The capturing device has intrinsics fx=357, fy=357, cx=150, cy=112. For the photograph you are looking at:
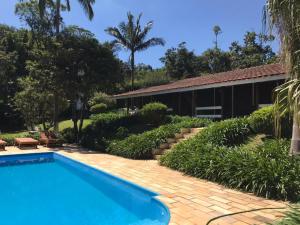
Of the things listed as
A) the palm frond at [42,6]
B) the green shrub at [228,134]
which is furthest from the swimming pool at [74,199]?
the palm frond at [42,6]

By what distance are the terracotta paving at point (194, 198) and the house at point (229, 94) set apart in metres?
6.32

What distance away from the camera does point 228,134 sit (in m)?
12.3

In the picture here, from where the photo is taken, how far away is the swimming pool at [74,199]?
742 centimetres

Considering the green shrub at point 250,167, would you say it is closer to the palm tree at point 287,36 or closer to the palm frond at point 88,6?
the palm tree at point 287,36

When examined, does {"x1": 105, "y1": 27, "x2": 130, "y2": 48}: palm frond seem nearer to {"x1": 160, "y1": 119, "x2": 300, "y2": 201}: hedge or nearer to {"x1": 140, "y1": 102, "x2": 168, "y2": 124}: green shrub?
{"x1": 140, "y1": 102, "x2": 168, "y2": 124}: green shrub

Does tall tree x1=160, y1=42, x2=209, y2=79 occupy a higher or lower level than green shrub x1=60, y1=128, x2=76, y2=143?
higher

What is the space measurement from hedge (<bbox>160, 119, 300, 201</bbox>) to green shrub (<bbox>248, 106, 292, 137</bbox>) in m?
0.69

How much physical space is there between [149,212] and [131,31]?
26223 mm

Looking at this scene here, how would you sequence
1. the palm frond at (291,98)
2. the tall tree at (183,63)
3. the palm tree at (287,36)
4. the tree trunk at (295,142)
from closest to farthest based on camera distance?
the palm frond at (291,98)
the palm tree at (287,36)
the tree trunk at (295,142)
the tall tree at (183,63)

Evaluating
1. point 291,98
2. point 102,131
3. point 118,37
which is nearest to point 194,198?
point 291,98

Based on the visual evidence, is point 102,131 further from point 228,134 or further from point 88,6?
point 228,134

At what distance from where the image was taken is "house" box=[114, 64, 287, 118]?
616 inches

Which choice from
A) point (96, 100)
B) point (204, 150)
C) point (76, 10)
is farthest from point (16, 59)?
point (204, 150)

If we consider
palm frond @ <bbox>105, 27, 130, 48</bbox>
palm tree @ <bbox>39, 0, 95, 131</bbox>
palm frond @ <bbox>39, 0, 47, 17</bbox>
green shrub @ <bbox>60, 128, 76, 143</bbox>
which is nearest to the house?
green shrub @ <bbox>60, 128, 76, 143</bbox>
